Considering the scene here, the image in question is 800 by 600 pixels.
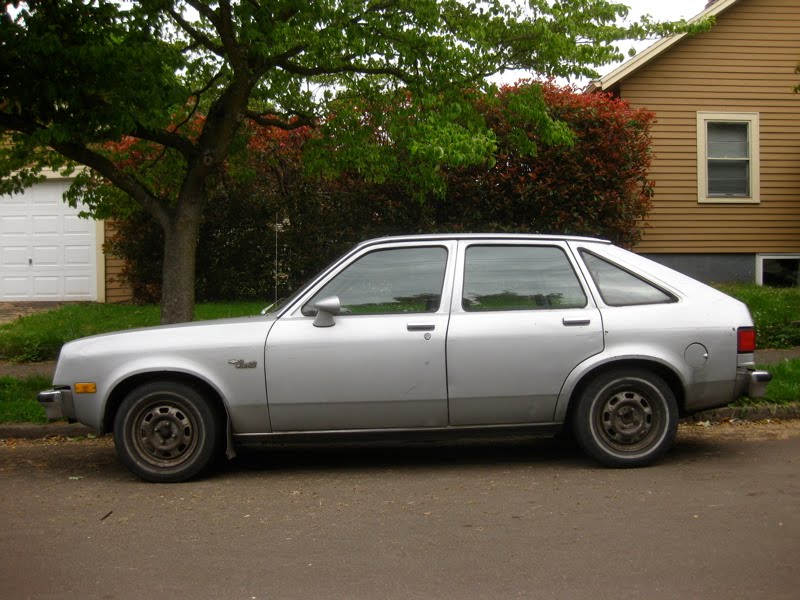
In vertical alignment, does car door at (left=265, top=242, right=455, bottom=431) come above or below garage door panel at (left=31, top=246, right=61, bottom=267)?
below

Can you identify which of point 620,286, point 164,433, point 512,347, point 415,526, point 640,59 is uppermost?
point 640,59

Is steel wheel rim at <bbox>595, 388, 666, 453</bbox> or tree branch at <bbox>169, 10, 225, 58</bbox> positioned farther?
tree branch at <bbox>169, 10, 225, 58</bbox>

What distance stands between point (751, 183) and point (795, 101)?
66.2 inches

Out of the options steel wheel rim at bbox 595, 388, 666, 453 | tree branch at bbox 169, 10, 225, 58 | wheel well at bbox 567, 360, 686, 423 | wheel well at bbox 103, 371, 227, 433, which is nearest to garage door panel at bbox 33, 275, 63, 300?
tree branch at bbox 169, 10, 225, 58

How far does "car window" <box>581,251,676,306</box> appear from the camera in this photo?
648cm

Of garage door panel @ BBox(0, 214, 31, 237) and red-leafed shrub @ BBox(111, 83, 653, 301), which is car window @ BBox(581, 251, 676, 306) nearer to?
red-leafed shrub @ BBox(111, 83, 653, 301)

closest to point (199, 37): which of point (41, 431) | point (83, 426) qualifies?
point (83, 426)

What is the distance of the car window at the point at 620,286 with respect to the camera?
255 inches

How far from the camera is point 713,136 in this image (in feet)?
54.7

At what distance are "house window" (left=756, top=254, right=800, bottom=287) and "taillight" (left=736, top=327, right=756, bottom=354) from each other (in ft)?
35.9

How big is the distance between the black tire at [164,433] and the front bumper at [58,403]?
0.37m

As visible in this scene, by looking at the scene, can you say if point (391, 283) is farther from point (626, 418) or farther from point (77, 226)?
point (77, 226)

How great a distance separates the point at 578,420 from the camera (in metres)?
6.30

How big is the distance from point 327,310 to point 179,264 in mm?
3609
